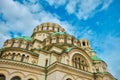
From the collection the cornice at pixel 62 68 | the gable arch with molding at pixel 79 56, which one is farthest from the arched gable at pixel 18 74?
the gable arch with molding at pixel 79 56

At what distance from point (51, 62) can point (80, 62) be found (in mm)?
6128

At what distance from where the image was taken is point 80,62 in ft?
87.8

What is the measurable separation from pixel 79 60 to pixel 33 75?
9854mm

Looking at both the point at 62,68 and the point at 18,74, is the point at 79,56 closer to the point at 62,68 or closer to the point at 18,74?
the point at 62,68

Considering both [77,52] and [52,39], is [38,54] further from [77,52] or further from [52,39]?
[77,52]

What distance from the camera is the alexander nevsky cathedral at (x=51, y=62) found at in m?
21.1

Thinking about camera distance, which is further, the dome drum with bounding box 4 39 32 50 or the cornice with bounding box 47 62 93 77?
the dome drum with bounding box 4 39 32 50

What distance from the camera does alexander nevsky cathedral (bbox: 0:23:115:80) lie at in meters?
21.1

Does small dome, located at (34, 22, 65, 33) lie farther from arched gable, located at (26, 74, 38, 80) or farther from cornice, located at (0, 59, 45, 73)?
arched gable, located at (26, 74, 38, 80)

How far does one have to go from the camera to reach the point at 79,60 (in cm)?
2698

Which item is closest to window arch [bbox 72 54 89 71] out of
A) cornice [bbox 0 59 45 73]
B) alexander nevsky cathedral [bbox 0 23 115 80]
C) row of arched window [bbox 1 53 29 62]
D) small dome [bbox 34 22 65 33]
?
alexander nevsky cathedral [bbox 0 23 115 80]

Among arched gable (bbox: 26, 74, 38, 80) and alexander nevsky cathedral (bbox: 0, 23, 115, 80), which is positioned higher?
alexander nevsky cathedral (bbox: 0, 23, 115, 80)

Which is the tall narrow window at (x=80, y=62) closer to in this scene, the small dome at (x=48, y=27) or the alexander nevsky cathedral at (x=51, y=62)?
the alexander nevsky cathedral at (x=51, y=62)

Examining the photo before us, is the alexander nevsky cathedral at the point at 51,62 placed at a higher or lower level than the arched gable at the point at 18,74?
higher
